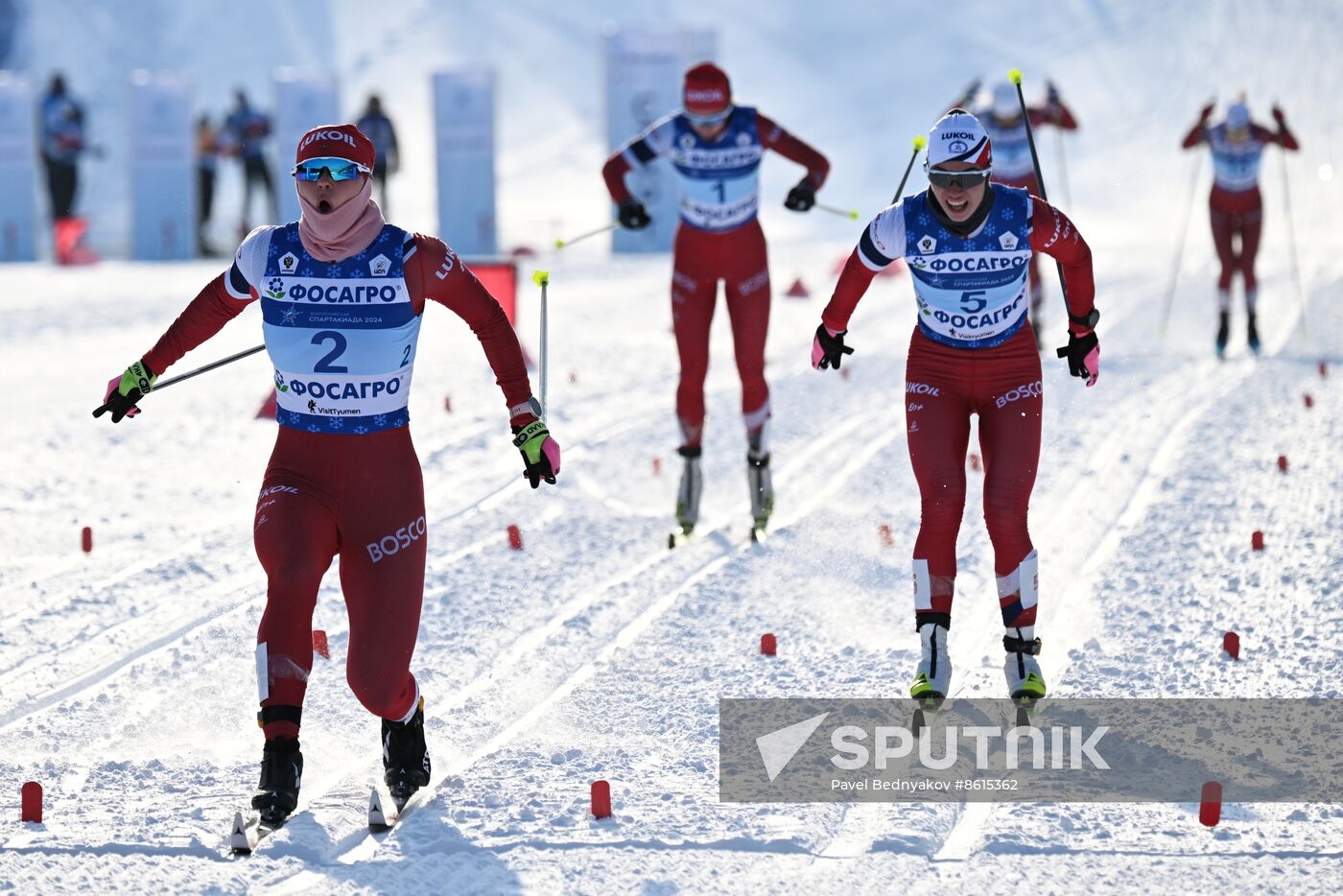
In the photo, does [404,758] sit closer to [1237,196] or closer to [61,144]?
[1237,196]

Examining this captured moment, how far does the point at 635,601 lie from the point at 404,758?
8.03 ft

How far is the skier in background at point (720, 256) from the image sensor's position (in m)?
9.12

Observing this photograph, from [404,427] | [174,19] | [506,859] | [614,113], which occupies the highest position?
[174,19]

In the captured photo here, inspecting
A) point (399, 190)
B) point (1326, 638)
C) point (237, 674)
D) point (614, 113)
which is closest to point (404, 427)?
point (237, 674)

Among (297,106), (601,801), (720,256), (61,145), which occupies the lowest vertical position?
(601,801)

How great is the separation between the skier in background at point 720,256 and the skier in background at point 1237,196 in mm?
5868

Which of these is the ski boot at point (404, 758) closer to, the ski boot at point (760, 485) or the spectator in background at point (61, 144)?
the ski boot at point (760, 485)

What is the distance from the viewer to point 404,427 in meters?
5.62

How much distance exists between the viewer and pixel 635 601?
26.0 feet

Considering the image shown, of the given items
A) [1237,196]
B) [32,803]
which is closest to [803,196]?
[32,803]

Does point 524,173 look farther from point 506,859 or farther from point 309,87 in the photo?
point 506,859

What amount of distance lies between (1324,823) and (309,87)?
19.2 meters

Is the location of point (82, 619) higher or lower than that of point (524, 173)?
lower

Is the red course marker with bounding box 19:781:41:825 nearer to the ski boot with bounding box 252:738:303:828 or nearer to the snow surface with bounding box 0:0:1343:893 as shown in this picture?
the snow surface with bounding box 0:0:1343:893
